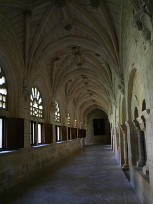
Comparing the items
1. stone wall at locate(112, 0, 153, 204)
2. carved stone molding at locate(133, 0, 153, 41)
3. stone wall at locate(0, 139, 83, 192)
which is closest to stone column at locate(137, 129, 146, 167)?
stone wall at locate(112, 0, 153, 204)

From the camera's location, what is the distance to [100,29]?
8.82 metres

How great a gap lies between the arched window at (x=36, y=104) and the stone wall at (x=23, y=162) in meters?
1.73

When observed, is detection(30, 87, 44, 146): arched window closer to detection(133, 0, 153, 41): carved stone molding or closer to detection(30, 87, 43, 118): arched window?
detection(30, 87, 43, 118): arched window

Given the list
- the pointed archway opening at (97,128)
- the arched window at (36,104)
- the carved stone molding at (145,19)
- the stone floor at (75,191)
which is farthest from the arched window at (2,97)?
the pointed archway opening at (97,128)

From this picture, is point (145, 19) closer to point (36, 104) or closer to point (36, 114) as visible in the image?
point (36, 114)

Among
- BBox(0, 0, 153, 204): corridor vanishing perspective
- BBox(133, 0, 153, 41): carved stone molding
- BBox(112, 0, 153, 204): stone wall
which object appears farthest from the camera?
BBox(0, 0, 153, 204): corridor vanishing perspective

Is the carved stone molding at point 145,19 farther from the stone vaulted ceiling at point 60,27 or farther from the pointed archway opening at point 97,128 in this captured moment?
the pointed archway opening at point 97,128

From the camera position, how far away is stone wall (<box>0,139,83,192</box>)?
717 centimetres

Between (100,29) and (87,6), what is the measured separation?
112 centimetres

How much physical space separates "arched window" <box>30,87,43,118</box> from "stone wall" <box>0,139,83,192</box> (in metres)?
1.73

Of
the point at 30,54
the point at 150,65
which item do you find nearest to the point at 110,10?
the point at 30,54

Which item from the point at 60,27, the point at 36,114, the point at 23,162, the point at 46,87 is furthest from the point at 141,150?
the point at 46,87

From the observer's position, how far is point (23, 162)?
28.4 feet

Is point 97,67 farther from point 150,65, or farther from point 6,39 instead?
point 150,65
